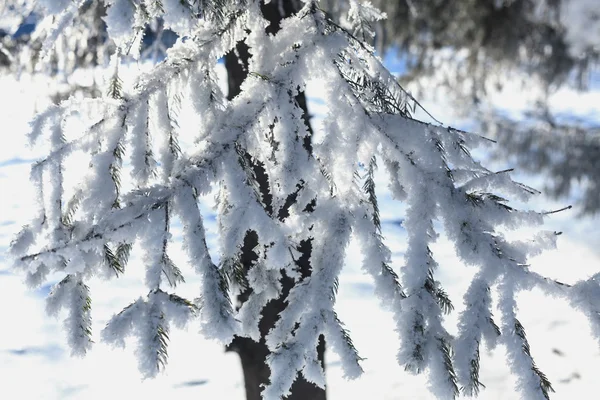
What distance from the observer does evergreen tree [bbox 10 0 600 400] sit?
1.52 metres

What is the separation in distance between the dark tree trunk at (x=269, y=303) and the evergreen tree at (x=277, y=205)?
862 mm

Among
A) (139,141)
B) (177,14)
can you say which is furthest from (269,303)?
(177,14)

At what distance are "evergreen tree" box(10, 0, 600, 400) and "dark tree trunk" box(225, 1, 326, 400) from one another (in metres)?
0.86

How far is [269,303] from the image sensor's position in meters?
2.98

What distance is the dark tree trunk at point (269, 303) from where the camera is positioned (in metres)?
2.78

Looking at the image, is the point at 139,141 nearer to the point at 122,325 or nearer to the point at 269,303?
the point at 122,325

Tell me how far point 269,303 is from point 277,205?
1.35 meters

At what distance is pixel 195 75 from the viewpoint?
1.84 m

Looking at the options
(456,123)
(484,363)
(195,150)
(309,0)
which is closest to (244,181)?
Answer: (195,150)

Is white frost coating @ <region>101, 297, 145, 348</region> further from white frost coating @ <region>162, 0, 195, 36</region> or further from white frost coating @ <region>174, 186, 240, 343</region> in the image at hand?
white frost coating @ <region>162, 0, 195, 36</region>

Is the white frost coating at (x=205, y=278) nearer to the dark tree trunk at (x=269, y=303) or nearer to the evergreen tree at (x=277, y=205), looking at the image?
the evergreen tree at (x=277, y=205)

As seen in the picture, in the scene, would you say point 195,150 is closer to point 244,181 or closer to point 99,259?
point 244,181

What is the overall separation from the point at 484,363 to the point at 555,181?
3465 millimetres

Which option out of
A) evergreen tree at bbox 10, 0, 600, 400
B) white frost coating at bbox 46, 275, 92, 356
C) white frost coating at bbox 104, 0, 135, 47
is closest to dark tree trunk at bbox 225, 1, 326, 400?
evergreen tree at bbox 10, 0, 600, 400
